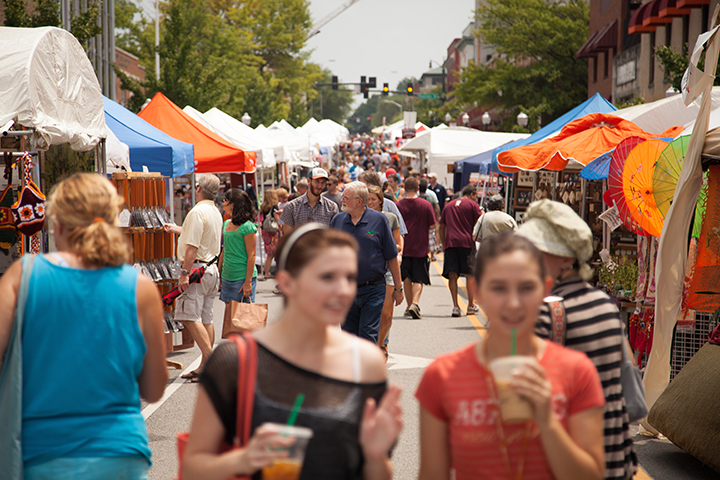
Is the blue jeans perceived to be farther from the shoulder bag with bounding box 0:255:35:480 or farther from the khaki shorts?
the shoulder bag with bounding box 0:255:35:480

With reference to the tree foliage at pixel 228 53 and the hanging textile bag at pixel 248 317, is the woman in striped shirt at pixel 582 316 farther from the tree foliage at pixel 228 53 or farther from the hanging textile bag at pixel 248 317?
the tree foliage at pixel 228 53

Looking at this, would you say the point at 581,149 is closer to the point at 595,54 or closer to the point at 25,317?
the point at 25,317

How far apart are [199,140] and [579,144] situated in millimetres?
7742

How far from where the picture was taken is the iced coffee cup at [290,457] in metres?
2.05

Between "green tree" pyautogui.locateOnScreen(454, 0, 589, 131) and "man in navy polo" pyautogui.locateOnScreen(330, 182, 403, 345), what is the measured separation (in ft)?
112

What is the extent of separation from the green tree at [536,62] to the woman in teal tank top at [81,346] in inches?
1535

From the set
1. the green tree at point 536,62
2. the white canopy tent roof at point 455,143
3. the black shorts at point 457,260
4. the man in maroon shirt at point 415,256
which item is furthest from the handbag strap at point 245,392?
the green tree at point 536,62

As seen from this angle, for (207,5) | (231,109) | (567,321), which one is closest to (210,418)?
(567,321)

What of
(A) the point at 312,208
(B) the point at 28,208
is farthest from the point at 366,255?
(B) the point at 28,208

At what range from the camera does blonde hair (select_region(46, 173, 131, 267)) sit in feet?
9.18

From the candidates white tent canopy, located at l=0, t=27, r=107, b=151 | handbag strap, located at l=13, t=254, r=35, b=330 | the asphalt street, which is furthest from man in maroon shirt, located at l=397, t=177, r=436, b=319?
handbag strap, located at l=13, t=254, r=35, b=330

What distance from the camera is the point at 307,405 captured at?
7.20 feet

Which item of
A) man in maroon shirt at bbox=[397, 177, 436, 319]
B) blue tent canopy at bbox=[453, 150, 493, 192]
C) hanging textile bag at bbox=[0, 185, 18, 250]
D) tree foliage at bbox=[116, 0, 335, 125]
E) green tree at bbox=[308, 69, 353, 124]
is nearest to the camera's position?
hanging textile bag at bbox=[0, 185, 18, 250]

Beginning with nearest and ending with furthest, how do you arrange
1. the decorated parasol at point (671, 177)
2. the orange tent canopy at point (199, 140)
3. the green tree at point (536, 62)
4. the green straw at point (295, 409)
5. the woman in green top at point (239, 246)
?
the green straw at point (295, 409)
the decorated parasol at point (671, 177)
the woman in green top at point (239, 246)
the orange tent canopy at point (199, 140)
the green tree at point (536, 62)
